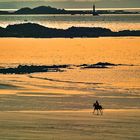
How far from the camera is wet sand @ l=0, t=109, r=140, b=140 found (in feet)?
60.4

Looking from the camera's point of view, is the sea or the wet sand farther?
the sea

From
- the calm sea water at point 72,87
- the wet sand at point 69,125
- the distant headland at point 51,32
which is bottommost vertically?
the wet sand at point 69,125

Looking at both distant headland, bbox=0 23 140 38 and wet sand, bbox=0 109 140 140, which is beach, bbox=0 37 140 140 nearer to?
wet sand, bbox=0 109 140 140

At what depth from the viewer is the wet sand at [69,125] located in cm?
1842

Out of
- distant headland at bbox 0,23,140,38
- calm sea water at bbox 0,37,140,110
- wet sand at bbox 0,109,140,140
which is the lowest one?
wet sand at bbox 0,109,140,140

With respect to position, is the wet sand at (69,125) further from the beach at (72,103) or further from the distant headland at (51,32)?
the distant headland at (51,32)

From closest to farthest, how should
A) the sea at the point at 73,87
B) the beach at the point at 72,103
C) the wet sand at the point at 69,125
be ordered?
the wet sand at the point at 69,125, the beach at the point at 72,103, the sea at the point at 73,87

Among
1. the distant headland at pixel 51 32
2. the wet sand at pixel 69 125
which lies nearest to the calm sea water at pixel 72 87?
the wet sand at pixel 69 125

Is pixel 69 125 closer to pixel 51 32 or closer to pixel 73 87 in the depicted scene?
pixel 73 87

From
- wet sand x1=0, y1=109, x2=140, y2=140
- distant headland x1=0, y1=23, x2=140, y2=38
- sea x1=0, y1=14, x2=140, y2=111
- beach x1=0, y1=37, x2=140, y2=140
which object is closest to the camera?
wet sand x1=0, y1=109, x2=140, y2=140

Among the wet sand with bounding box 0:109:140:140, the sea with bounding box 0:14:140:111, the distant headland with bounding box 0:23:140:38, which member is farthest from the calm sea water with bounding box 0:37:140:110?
the distant headland with bounding box 0:23:140:38

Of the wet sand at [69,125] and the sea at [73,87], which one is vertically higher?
the sea at [73,87]

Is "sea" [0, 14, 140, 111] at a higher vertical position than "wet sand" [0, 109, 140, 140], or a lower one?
higher

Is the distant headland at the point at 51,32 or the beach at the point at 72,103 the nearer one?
the beach at the point at 72,103
